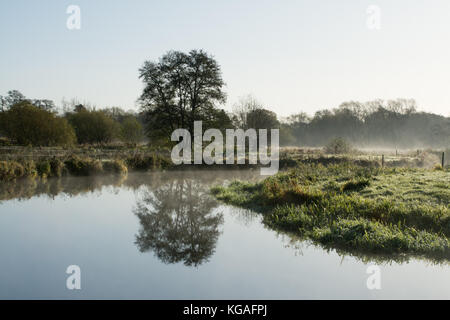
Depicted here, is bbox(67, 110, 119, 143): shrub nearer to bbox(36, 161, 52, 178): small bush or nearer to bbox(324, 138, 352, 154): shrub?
bbox(36, 161, 52, 178): small bush

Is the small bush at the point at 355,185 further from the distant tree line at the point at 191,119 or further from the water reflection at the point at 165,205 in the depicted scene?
the distant tree line at the point at 191,119

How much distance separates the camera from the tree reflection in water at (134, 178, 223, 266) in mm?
6852

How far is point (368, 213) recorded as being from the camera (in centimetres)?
859

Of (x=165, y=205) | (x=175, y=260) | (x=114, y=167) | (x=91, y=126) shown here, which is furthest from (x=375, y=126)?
(x=175, y=260)

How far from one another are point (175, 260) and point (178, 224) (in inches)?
115

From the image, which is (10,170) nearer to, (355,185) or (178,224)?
(178,224)

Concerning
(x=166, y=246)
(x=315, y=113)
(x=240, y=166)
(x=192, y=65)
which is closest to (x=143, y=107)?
(x=192, y=65)

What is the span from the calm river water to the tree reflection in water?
0.09 feet

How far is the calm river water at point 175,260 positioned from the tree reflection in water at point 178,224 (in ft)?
0.09

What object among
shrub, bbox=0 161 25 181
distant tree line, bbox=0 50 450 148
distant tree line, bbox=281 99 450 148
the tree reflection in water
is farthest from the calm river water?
distant tree line, bbox=281 99 450 148

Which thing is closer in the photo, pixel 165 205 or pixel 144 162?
pixel 165 205

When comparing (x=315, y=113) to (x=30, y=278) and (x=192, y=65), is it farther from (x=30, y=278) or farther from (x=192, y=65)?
(x=30, y=278)

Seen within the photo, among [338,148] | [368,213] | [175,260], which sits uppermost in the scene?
[338,148]

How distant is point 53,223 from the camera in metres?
9.18
